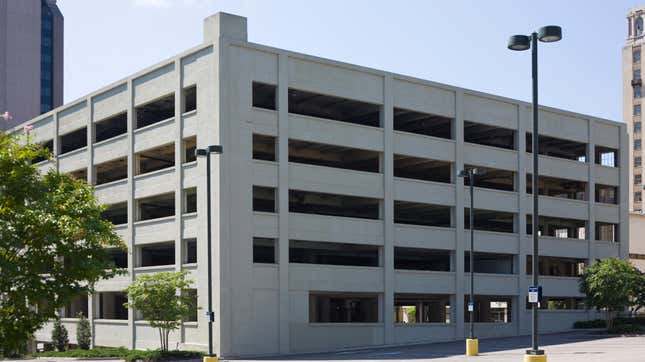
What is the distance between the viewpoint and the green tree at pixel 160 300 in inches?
1822

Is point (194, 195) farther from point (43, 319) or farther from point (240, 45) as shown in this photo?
point (43, 319)

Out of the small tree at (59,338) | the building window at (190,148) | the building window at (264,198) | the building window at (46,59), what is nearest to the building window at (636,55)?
the building window at (46,59)

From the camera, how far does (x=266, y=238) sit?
171 ft

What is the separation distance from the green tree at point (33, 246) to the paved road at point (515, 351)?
2204cm

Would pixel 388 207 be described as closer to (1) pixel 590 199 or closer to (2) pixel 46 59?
(1) pixel 590 199

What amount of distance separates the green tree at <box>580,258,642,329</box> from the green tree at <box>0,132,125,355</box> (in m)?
43.4

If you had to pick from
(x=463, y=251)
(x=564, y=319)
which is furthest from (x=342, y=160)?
(x=564, y=319)

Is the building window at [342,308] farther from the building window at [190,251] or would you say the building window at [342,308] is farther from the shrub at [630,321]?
the shrub at [630,321]

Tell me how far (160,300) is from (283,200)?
9.78 meters

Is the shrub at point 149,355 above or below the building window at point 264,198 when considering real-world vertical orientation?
below

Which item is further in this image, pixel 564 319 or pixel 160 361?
pixel 564 319

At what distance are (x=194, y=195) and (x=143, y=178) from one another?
191 inches

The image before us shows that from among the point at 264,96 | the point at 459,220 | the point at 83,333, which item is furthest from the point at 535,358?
the point at 83,333

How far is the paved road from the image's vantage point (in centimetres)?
4025
